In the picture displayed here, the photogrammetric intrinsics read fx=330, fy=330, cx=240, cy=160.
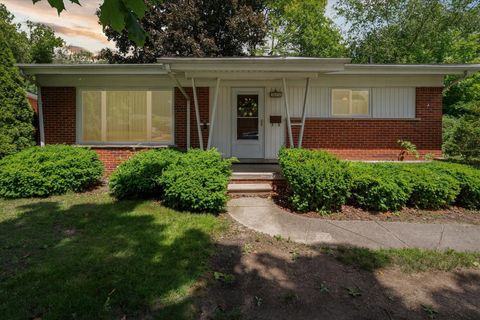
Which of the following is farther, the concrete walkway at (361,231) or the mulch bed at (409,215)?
the mulch bed at (409,215)

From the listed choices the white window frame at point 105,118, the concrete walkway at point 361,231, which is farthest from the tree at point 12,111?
the concrete walkway at point 361,231

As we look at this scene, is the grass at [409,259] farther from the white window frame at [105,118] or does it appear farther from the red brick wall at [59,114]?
the red brick wall at [59,114]

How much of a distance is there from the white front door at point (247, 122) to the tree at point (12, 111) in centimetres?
545

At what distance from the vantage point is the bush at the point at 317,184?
6.01 meters

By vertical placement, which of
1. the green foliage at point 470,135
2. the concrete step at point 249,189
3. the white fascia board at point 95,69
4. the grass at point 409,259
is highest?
the white fascia board at point 95,69

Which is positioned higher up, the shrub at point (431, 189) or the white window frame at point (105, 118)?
the white window frame at point (105, 118)

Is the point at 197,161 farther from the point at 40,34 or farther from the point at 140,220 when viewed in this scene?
the point at 40,34

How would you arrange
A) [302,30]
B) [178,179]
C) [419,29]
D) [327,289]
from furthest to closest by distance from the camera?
[302,30], [419,29], [178,179], [327,289]

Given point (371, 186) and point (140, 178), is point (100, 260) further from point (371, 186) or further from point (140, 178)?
point (371, 186)

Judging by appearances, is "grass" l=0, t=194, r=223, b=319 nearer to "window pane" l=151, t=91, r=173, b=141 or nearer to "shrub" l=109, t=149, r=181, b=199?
"shrub" l=109, t=149, r=181, b=199

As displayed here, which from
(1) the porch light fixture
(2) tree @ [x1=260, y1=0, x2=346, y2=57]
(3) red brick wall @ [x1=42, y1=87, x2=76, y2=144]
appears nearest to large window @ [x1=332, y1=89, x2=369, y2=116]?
(1) the porch light fixture

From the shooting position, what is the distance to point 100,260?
12.7 feet

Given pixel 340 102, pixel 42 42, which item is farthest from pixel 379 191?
pixel 42 42

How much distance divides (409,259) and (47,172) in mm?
6885
